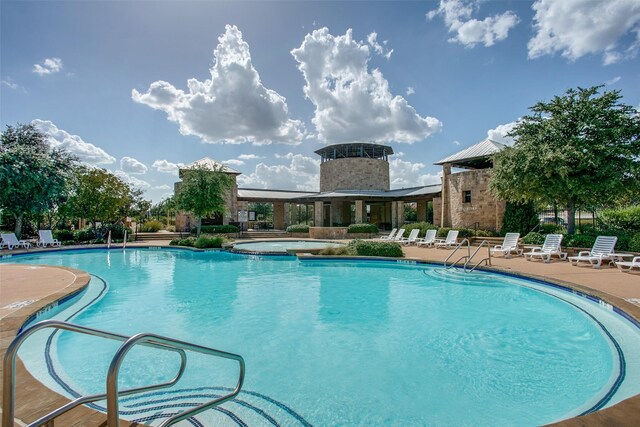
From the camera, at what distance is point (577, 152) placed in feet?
40.4

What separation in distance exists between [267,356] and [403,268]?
8.46 m

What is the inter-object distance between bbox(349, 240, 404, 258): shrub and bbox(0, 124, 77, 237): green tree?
61.6 ft

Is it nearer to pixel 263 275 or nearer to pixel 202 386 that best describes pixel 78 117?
pixel 263 275

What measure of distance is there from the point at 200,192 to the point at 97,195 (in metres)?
7.31

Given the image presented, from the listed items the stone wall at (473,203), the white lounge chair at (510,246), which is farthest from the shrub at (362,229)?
the white lounge chair at (510,246)

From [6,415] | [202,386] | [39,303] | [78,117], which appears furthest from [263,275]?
[78,117]

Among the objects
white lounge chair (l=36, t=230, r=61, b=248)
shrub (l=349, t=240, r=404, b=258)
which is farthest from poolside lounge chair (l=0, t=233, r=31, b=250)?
shrub (l=349, t=240, r=404, b=258)

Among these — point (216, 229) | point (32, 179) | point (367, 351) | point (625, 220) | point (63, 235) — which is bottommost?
point (367, 351)

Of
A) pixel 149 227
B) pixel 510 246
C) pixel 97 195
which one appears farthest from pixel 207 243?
pixel 510 246

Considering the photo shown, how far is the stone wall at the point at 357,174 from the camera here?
31547mm

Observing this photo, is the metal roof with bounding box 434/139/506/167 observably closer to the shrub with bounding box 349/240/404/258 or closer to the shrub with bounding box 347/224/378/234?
the shrub with bounding box 347/224/378/234

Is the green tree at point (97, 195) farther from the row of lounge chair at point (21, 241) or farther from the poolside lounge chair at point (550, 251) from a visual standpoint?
the poolside lounge chair at point (550, 251)

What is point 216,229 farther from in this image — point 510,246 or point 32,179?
point 510,246

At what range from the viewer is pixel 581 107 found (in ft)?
44.1
